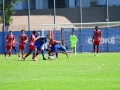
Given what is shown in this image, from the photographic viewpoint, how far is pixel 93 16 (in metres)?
61.4

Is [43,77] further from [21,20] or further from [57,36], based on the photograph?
[21,20]

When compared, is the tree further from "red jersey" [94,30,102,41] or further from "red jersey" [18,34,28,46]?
"red jersey" [18,34,28,46]

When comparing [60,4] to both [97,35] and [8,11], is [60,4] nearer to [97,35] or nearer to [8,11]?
[8,11]

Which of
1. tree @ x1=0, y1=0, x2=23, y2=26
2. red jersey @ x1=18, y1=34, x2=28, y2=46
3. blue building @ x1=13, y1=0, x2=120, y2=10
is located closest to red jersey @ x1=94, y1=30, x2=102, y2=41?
red jersey @ x1=18, y1=34, x2=28, y2=46

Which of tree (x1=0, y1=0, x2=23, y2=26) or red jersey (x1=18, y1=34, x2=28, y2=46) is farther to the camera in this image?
tree (x1=0, y1=0, x2=23, y2=26)

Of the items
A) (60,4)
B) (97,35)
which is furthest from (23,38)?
(60,4)

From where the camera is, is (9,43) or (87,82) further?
(9,43)

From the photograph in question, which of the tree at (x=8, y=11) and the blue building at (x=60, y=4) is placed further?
the blue building at (x=60, y=4)

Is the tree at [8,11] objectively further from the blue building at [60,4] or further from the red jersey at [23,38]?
the red jersey at [23,38]

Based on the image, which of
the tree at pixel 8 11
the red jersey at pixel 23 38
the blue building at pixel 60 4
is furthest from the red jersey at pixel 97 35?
the blue building at pixel 60 4

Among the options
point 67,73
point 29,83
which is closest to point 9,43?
point 67,73

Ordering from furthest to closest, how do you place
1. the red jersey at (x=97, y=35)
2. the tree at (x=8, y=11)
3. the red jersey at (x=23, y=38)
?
the tree at (x=8, y=11) < the red jersey at (x=97, y=35) < the red jersey at (x=23, y=38)

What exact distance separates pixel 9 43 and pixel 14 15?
31947mm

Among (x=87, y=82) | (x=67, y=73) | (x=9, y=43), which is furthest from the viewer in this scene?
(x=9, y=43)
